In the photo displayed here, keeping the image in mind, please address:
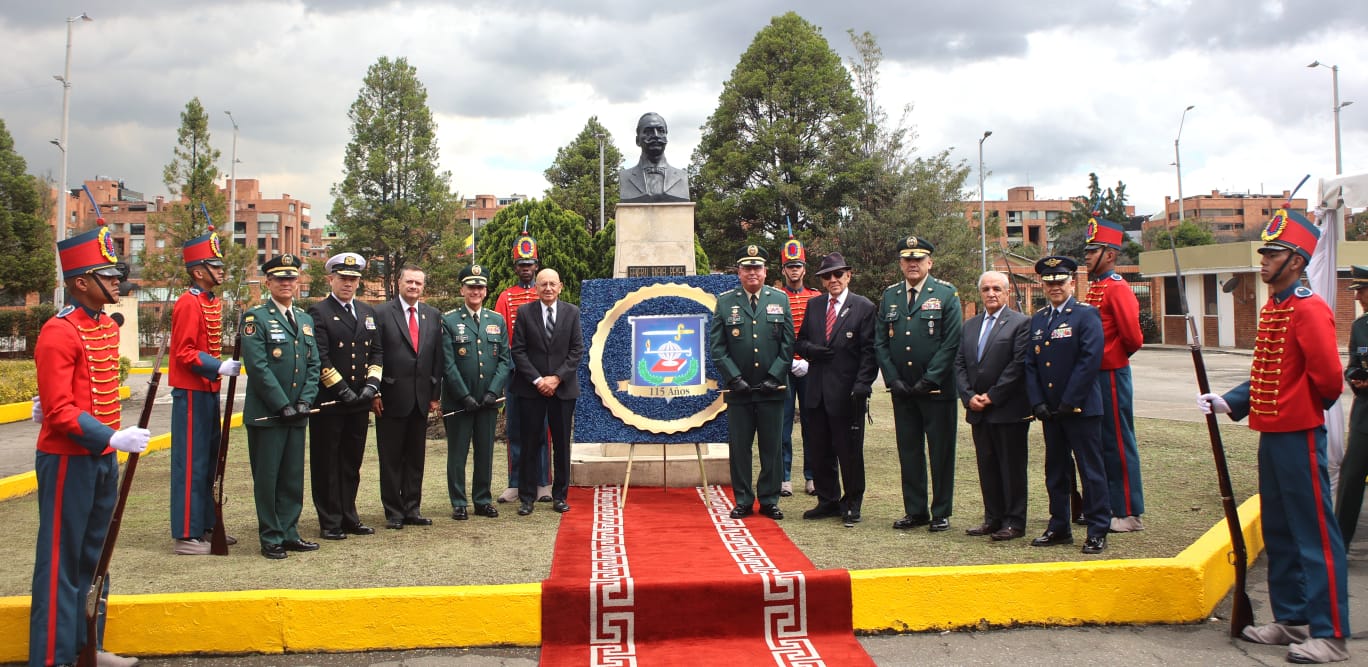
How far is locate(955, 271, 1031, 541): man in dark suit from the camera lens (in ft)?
20.2

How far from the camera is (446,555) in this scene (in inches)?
229

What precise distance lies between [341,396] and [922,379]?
4.04 metres

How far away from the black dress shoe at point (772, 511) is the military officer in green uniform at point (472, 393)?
2077 millimetres

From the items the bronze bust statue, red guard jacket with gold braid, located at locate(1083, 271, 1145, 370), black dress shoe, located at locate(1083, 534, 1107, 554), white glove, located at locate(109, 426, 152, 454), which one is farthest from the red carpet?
the bronze bust statue

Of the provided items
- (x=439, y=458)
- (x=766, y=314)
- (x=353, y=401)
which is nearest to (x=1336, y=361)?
(x=766, y=314)

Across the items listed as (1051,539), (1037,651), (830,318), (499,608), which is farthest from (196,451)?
(1051,539)

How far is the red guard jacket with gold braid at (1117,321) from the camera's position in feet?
20.8

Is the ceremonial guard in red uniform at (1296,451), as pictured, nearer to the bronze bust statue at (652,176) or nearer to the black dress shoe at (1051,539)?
the black dress shoe at (1051,539)

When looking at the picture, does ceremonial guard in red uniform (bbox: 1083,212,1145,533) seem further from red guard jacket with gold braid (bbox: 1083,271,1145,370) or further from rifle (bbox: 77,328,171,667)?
rifle (bbox: 77,328,171,667)

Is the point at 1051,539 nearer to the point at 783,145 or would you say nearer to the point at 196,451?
the point at 196,451

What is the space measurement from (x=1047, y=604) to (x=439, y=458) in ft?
23.3

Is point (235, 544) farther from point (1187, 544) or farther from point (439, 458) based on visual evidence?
point (1187, 544)

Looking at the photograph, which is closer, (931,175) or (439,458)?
(439,458)

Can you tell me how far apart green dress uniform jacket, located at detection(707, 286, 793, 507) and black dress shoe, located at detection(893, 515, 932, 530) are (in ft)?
3.11
